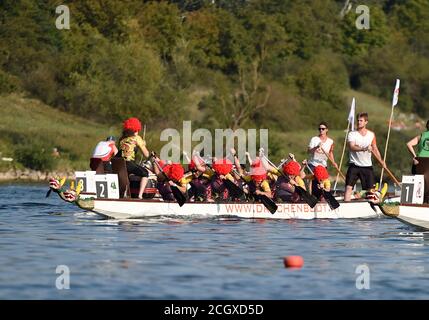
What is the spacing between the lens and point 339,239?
26.2 metres

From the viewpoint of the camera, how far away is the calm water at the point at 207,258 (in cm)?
1850

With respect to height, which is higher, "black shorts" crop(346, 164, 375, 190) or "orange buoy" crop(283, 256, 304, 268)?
"black shorts" crop(346, 164, 375, 190)

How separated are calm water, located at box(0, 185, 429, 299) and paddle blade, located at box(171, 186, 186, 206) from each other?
43 cm

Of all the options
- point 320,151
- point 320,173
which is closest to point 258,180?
point 320,173

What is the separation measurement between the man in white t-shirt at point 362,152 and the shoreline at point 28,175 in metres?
28.2

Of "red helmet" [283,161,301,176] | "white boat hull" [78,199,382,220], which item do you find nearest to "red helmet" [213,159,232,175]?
"white boat hull" [78,199,382,220]

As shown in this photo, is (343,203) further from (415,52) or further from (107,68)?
(415,52)

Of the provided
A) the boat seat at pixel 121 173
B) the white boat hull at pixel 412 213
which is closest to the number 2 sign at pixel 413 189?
the white boat hull at pixel 412 213

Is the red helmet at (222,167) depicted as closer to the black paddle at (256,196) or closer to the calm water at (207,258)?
the black paddle at (256,196)

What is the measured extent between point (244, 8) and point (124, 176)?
6453 cm

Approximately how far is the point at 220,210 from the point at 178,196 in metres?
1.21

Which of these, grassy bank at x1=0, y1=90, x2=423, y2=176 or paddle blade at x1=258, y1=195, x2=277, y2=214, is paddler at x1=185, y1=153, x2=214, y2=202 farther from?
grassy bank at x1=0, y1=90, x2=423, y2=176

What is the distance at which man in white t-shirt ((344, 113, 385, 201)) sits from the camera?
94.2 ft
